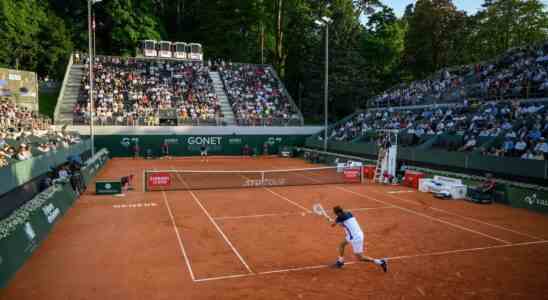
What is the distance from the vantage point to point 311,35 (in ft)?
182

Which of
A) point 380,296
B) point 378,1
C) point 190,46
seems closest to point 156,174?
point 380,296

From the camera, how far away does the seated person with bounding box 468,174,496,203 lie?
19.6 m

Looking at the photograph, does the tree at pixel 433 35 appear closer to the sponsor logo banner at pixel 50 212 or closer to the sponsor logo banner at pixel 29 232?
the sponsor logo banner at pixel 50 212

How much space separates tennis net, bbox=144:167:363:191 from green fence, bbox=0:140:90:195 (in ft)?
16.0

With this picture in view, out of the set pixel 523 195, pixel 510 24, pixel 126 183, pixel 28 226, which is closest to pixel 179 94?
pixel 126 183

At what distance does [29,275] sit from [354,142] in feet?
94.8

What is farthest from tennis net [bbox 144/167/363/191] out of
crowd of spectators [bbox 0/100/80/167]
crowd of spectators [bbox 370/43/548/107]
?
crowd of spectators [bbox 370/43/548/107]

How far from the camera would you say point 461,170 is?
2503cm

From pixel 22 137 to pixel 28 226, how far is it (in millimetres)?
15018

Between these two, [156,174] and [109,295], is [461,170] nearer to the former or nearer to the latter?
[156,174]

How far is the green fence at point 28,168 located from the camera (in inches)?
606

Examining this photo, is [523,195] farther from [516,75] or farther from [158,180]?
[158,180]

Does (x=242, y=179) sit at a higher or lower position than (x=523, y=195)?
lower

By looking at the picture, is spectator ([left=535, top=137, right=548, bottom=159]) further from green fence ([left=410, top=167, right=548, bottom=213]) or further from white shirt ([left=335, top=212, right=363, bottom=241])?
white shirt ([left=335, top=212, right=363, bottom=241])
